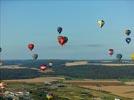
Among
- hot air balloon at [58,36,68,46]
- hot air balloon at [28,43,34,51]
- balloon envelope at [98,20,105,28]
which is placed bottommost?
hot air balloon at [28,43,34,51]

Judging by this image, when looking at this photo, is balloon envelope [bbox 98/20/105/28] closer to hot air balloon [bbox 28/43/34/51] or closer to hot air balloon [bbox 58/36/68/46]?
hot air balloon [bbox 58/36/68/46]

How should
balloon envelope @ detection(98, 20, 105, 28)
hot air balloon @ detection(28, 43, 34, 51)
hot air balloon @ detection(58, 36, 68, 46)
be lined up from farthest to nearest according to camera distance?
hot air balloon @ detection(28, 43, 34, 51), hot air balloon @ detection(58, 36, 68, 46), balloon envelope @ detection(98, 20, 105, 28)

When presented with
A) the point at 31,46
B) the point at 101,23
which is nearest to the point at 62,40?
the point at 101,23

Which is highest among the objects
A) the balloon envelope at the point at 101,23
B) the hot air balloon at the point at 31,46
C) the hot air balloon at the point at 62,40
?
the balloon envelope at the point at 101,23

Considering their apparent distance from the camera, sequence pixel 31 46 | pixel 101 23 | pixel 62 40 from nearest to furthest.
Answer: pixel 101 23 → pixel 62 40 → pixel 31 46

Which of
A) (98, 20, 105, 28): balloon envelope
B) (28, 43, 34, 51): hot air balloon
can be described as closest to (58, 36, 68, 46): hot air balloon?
(98, 20, 105, 28): balloon envelope

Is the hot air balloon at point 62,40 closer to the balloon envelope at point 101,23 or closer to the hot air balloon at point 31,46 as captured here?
the balloon envelope at point 101,23

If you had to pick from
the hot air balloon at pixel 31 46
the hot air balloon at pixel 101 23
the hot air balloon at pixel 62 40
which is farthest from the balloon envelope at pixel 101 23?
the hot air balloon at pixel 31 46

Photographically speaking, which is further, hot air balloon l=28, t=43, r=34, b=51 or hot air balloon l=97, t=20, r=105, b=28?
hot air balloon l=28, t=43, r=34, b=51

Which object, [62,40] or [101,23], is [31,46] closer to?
[62,40]

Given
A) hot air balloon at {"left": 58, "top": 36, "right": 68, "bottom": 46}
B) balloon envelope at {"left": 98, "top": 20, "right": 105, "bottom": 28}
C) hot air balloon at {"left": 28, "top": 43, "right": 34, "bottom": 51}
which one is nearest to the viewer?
balloon envelope at {"left": 98, "top": 20, "right": 105, "bottom": 28}

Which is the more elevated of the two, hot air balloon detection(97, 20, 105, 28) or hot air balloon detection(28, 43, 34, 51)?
hot air balloon detection(97, 20, 105, 28)

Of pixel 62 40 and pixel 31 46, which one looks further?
pixel 31 46
